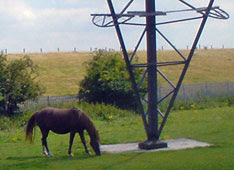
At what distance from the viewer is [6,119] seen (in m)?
29.4

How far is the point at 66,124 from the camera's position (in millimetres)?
17688

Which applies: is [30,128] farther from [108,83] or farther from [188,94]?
[188,94]

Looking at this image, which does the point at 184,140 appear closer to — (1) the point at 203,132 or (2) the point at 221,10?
(1) the point at 203,132

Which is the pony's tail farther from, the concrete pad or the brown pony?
the concrete pad

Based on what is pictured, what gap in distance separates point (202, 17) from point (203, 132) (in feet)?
21.9

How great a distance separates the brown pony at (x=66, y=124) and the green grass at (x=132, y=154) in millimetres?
524

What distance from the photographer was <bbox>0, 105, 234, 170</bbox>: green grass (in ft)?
47.1

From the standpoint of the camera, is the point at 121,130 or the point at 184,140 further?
the point at 121,130

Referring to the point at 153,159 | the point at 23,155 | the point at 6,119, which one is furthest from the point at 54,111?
the point at 6,119

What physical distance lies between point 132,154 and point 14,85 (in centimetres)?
1566

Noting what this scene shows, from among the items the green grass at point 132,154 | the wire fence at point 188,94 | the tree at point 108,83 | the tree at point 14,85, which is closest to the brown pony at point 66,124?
the green grass at point 132,154

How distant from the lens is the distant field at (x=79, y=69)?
68.0 meters

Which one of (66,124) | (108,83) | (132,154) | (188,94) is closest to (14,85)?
(108,83)

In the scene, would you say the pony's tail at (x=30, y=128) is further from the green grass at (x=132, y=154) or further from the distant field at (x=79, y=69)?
the distant field at (x=79, y=69)
